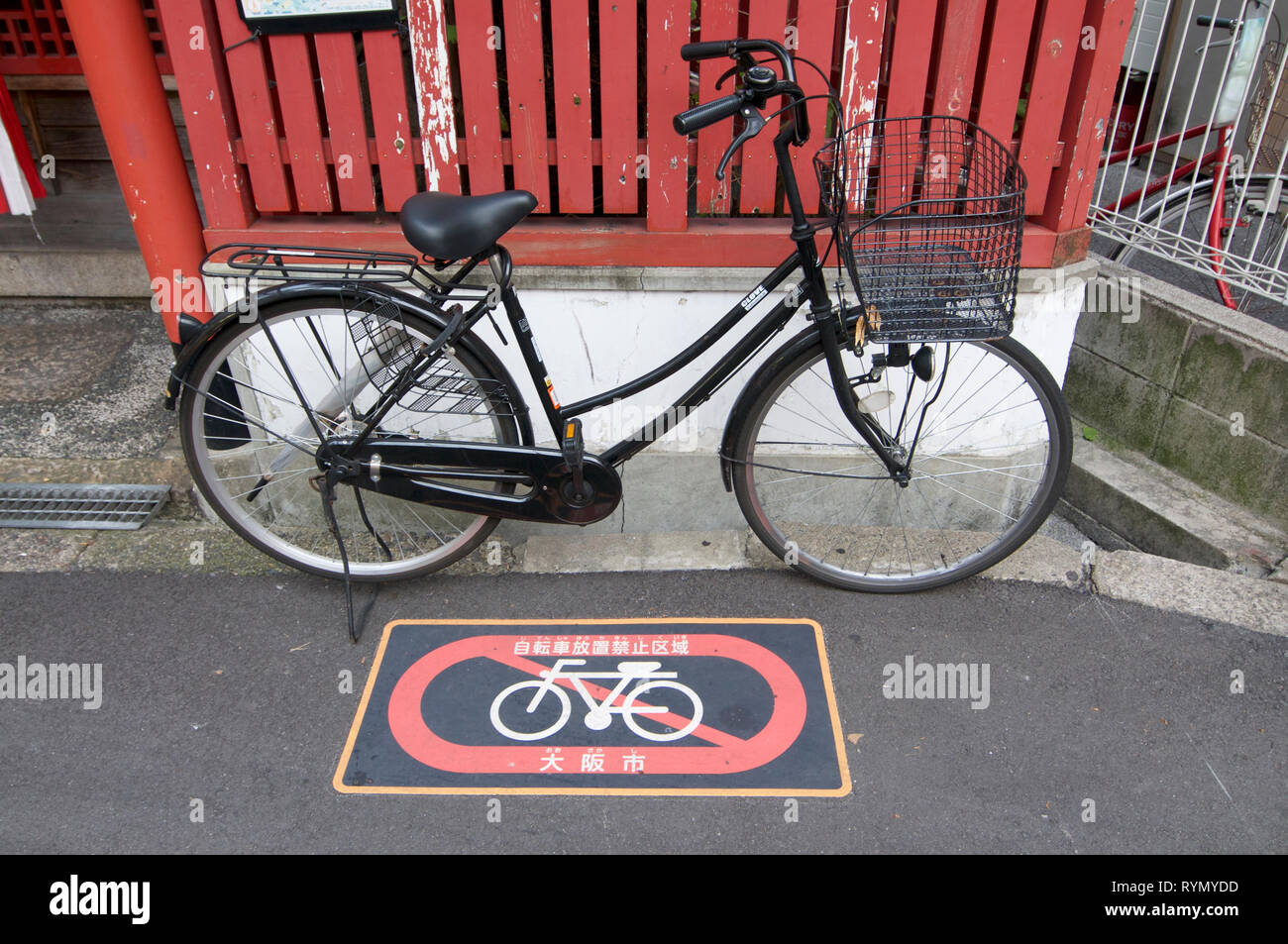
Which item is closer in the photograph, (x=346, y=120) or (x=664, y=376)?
(x=664, y=376)

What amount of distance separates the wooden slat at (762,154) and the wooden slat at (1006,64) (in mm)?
771

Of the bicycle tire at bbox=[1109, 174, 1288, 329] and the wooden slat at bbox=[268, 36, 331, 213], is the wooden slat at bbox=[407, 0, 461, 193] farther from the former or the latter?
the bicycle tire at bbox=[1109, 174, 1288, 329]

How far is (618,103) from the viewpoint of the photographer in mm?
3240

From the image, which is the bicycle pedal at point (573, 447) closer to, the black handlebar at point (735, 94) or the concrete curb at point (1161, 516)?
the black handlebar at point (735, 94)

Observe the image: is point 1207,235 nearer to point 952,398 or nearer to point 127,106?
point 952,398

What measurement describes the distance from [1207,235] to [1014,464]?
5.84 feet

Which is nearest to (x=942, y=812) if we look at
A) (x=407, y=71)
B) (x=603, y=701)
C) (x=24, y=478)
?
(x=603, y=701)

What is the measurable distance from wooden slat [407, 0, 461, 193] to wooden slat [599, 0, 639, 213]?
573mm

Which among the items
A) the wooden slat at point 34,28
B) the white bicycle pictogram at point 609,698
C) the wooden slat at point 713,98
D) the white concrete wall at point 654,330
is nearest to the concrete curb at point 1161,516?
the white concrete wall at point 654,330

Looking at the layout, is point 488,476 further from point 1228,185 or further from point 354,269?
point 1228,185

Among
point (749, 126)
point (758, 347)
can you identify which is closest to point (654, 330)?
point (758, 347)

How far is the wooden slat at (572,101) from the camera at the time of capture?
3152 millimetres

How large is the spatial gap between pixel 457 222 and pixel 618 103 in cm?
93

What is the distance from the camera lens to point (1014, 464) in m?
3.79
